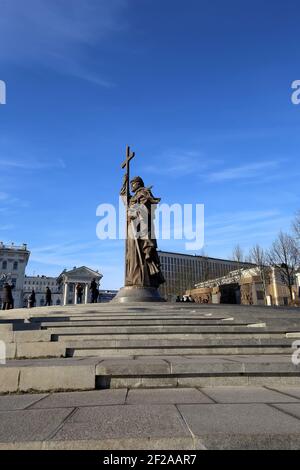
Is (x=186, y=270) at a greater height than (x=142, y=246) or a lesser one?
greater

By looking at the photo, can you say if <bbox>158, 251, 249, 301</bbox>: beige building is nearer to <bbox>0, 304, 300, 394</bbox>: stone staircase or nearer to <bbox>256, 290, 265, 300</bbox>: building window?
<bbox>256, 290, 265, 300</bbox>: building window

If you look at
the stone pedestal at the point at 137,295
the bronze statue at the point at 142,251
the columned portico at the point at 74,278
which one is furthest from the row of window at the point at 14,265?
the stone pedestal at the point at 137,295

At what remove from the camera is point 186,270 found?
3356 inches

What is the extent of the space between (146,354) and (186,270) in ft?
261

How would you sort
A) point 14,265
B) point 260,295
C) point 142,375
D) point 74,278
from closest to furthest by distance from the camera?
1. point 142,375
2. point 260,295
3. point 14,265
4. point 74,278

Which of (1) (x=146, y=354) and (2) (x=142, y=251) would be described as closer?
(1) (x=146, y=354)

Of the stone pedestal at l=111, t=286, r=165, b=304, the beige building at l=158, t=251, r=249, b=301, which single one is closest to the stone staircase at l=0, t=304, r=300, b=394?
the stone pedestal at l=111, t=286, r=165, b=304

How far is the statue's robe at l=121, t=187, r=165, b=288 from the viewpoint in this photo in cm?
1872

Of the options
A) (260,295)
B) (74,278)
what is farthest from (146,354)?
(74,278)

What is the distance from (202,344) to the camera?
6.78 m

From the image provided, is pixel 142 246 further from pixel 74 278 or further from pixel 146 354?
pixel 74 278

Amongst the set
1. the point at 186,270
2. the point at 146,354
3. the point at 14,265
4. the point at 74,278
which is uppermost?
the point at 14,265
